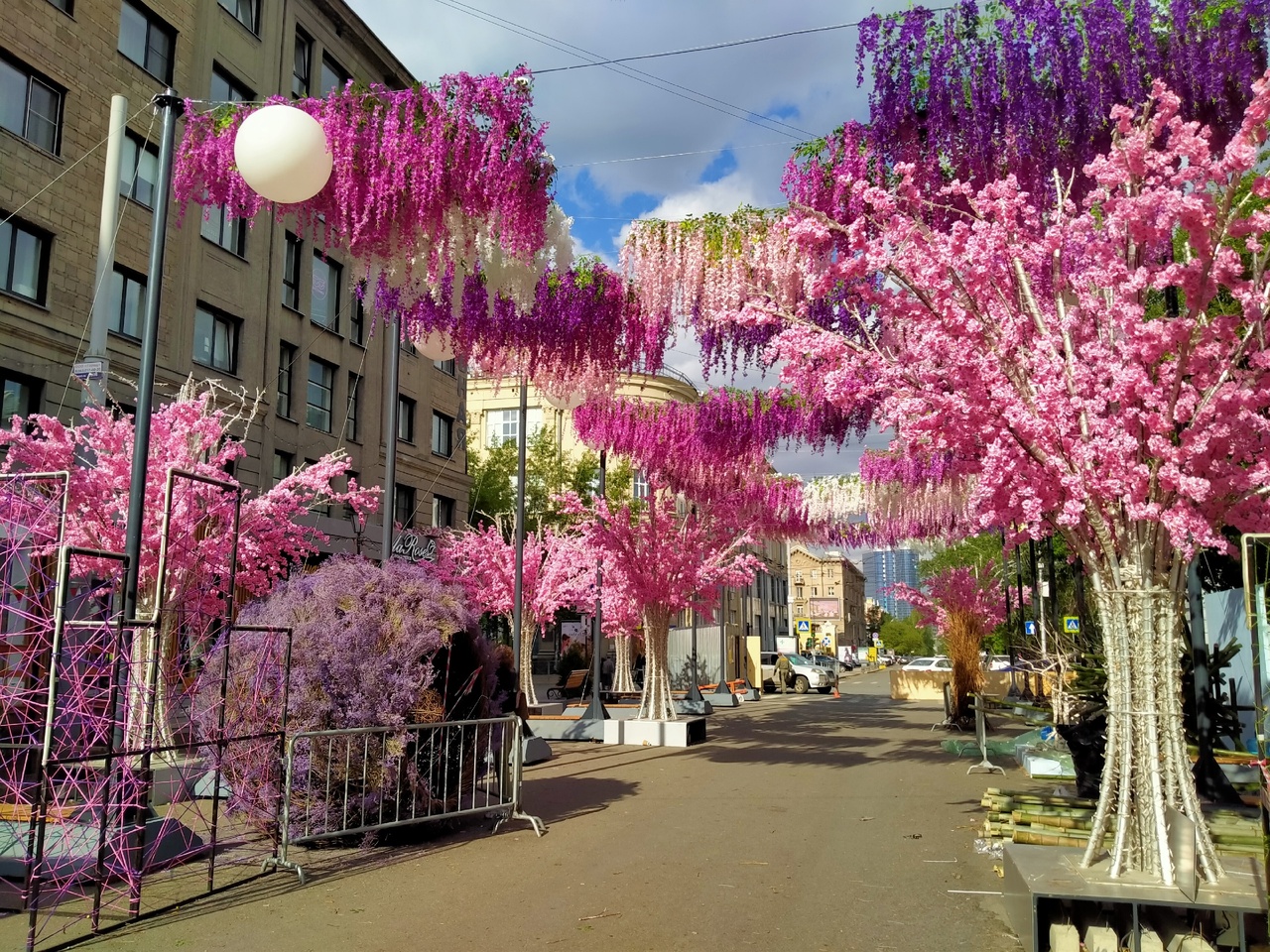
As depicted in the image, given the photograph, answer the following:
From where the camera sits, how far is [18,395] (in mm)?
17109

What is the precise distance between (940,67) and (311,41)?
23.1m

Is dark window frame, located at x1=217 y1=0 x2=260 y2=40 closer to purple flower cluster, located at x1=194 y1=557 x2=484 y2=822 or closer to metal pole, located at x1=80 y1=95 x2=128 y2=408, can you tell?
metal pole, located at x1=80 y1=95 x2=128 y2=408

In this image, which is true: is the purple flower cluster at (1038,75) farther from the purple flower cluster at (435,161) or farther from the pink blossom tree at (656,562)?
the pink blossom tree at (656,562)

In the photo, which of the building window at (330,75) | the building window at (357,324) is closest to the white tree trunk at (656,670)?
the building window at (357,324)

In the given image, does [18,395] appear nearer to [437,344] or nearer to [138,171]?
[138,171]

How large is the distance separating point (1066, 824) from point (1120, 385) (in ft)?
11.1

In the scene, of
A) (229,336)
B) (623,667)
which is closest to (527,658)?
(623,667)

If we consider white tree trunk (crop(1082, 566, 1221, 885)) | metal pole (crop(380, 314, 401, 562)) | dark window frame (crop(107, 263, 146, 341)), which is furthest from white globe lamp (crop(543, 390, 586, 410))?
dark window frame (crop(107, 263, 146, 341))

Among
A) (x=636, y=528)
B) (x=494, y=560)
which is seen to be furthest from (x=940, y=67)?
(x=494, y=560)

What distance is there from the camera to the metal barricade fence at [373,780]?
7.75 m

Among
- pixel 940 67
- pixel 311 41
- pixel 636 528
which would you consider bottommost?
pixel 636 528

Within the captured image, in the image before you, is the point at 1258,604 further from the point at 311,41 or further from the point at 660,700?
the point at 311,41

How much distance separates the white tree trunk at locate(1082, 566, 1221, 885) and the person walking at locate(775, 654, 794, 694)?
1380 inches

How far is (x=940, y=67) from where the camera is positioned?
8039 millimetres
